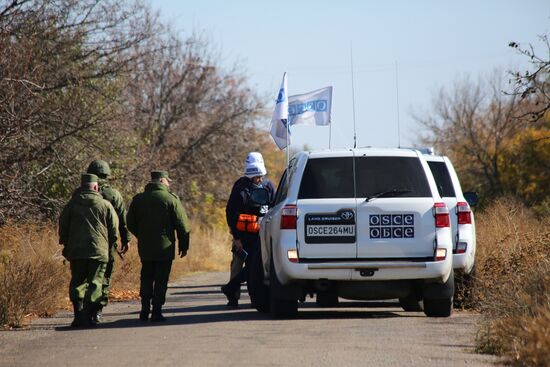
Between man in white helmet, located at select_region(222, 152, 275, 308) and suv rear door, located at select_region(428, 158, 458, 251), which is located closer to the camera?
suv rear door, located at select_region(428, 158, 458, 251)

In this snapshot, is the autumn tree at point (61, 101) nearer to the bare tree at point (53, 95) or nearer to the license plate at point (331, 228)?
the bare tree at point (53, 95)

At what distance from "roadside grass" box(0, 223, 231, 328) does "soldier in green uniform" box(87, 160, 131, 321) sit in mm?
880

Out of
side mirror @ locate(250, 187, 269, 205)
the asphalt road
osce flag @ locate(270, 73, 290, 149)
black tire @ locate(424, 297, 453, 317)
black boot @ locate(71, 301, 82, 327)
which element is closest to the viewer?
the asphalt road

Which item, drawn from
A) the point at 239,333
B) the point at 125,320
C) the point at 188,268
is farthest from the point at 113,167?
the point at 239,333

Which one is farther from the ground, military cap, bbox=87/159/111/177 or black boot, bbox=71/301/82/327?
military cap, bbox=87/159/111/177

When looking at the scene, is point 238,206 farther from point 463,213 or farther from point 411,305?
point 463,213

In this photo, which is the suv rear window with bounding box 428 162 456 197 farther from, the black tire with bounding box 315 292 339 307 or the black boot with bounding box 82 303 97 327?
the black boot with bounding box 82 303 97 327

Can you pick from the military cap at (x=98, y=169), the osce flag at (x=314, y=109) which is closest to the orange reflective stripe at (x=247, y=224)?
the military cap at (x=98, y=169)

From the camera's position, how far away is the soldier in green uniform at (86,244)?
49.6 ft

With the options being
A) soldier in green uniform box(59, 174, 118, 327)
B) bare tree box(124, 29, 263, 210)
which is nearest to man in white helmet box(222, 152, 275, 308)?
soldier in green uniform box(59, 174, 118, 327)

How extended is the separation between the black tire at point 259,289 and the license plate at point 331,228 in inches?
79.6

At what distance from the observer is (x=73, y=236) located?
15195mm

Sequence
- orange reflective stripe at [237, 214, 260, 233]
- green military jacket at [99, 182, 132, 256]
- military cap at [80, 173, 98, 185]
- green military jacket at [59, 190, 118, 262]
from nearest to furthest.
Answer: green military jacket at [59, 190, 118, 262] → military cap at [80, 173, 98, 185] → green military jacket at [99, 182, 132, 256] → orange reflective stripe at [237, 214, 260, 233]

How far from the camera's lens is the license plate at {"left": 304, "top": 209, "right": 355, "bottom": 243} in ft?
47.3
